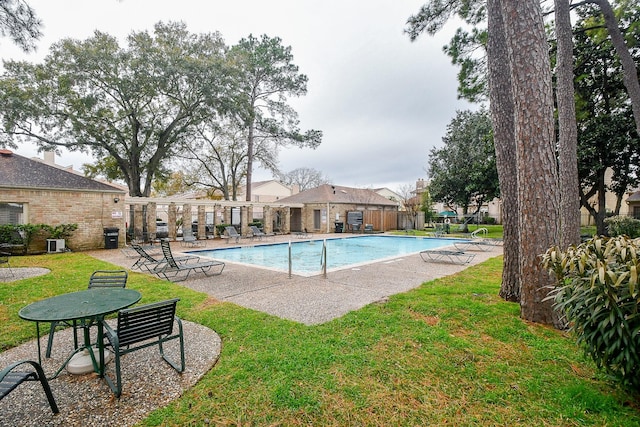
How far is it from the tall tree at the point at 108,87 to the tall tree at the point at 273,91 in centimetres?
534

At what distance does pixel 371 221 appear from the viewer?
2598 centimetres

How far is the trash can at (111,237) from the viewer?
14250 millimetres

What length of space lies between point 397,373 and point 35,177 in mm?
17892

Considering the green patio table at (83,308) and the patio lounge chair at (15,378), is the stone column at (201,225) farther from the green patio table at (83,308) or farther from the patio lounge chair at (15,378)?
the patio lounge chair at (15,378)

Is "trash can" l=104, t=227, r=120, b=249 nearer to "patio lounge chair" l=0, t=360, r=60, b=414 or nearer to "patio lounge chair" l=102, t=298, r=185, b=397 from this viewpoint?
"patio lounge chair" l=102, t=298, r=185, b=397

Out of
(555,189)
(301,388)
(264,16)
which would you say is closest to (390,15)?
(264,16)

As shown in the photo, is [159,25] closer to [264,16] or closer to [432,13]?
[264,16]

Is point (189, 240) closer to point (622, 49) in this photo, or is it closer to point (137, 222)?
point (137, 222)

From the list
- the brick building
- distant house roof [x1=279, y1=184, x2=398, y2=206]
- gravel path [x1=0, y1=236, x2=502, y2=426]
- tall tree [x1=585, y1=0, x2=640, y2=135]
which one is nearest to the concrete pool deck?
gravel path [x1=0, y1=236, x2=502, y2=426]

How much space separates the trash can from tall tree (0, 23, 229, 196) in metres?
5.94

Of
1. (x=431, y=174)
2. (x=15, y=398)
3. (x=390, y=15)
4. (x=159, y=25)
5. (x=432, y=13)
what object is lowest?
(x=15, y=398)

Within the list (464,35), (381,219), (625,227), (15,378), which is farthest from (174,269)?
(625,227)

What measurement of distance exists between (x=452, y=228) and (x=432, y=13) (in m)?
22.6

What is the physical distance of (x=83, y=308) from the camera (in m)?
2.89
